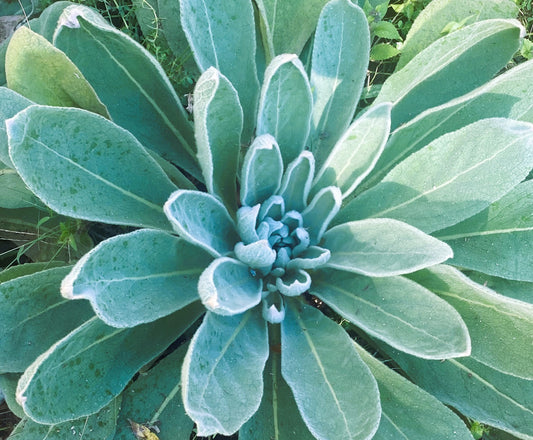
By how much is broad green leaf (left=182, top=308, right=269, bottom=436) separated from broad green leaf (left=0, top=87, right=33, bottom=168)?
595 millimetres

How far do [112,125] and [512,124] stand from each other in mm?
892

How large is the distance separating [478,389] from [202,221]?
2.61 feet

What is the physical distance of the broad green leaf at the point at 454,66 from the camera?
153 centimetres

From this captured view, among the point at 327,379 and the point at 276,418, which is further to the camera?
the point at 276,418

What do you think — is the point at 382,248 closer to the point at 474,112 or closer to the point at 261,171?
the point at 261,171

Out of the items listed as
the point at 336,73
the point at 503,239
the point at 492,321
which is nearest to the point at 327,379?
the point at 492,321

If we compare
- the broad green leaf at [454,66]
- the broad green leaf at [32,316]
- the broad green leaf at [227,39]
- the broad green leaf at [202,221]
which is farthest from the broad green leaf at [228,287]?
the broad green leaf at [454,66]

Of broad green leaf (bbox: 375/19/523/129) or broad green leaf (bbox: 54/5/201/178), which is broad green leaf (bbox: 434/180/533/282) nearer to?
broad green leaf (bbox: 375/19/523/129)

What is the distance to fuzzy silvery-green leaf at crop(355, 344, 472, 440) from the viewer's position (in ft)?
4.32

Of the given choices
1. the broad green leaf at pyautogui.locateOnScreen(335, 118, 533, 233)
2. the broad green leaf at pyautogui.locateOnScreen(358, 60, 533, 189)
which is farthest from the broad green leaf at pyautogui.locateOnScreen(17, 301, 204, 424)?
the broad green leaf at pyautogui.locateOnScreen(358, 60, 533, 189)

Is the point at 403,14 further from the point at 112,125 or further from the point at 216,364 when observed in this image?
the point at 216,364

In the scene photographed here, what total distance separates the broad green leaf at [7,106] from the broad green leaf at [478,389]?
110 cm

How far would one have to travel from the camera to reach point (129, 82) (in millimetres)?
1489

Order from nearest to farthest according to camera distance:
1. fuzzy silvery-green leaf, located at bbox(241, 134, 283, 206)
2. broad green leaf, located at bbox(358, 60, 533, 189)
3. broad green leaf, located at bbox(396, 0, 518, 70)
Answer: fuzzy silvery-green leaf, located at bbox(241, 134, 283, 206) < broad green leaf, located at bbox(358, 60, 533, 189) < broad green leaf, located at bbox(396, 0, 518, 70)
